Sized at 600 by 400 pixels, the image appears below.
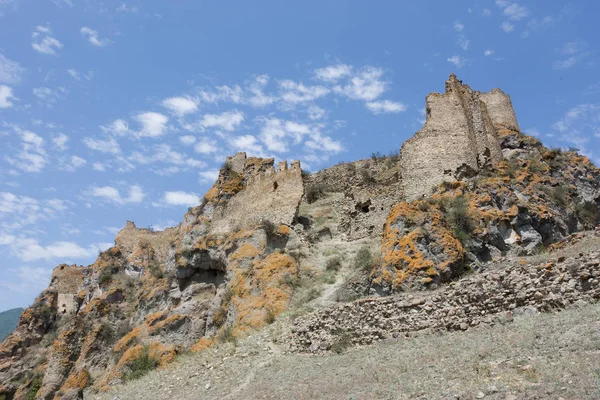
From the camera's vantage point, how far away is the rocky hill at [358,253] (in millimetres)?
11203

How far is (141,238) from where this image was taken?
34.5m

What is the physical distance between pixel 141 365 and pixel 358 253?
8.29 meters

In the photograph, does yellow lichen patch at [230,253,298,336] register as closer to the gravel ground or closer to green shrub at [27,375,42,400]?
the gravel ground

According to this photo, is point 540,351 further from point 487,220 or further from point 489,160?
point 489,160

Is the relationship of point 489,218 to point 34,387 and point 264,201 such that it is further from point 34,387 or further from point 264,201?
point 34,387

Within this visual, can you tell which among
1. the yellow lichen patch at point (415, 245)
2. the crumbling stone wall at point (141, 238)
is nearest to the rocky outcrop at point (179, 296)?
the crumbling stone wall at point (141, 238)

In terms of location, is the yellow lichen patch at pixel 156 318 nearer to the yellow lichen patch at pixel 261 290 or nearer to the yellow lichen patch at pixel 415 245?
the yellow lichen patch at pixel 261 290

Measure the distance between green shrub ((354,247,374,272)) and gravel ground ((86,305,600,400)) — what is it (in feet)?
12.5

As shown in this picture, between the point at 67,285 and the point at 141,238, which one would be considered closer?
the point at 141,238

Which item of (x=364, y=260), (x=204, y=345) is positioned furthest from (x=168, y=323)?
(x=364, y=260)

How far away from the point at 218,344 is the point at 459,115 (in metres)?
13.2

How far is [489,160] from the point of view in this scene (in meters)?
20.3

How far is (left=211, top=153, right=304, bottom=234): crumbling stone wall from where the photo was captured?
2119cm

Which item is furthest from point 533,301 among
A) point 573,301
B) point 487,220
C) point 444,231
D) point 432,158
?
point 432,158
